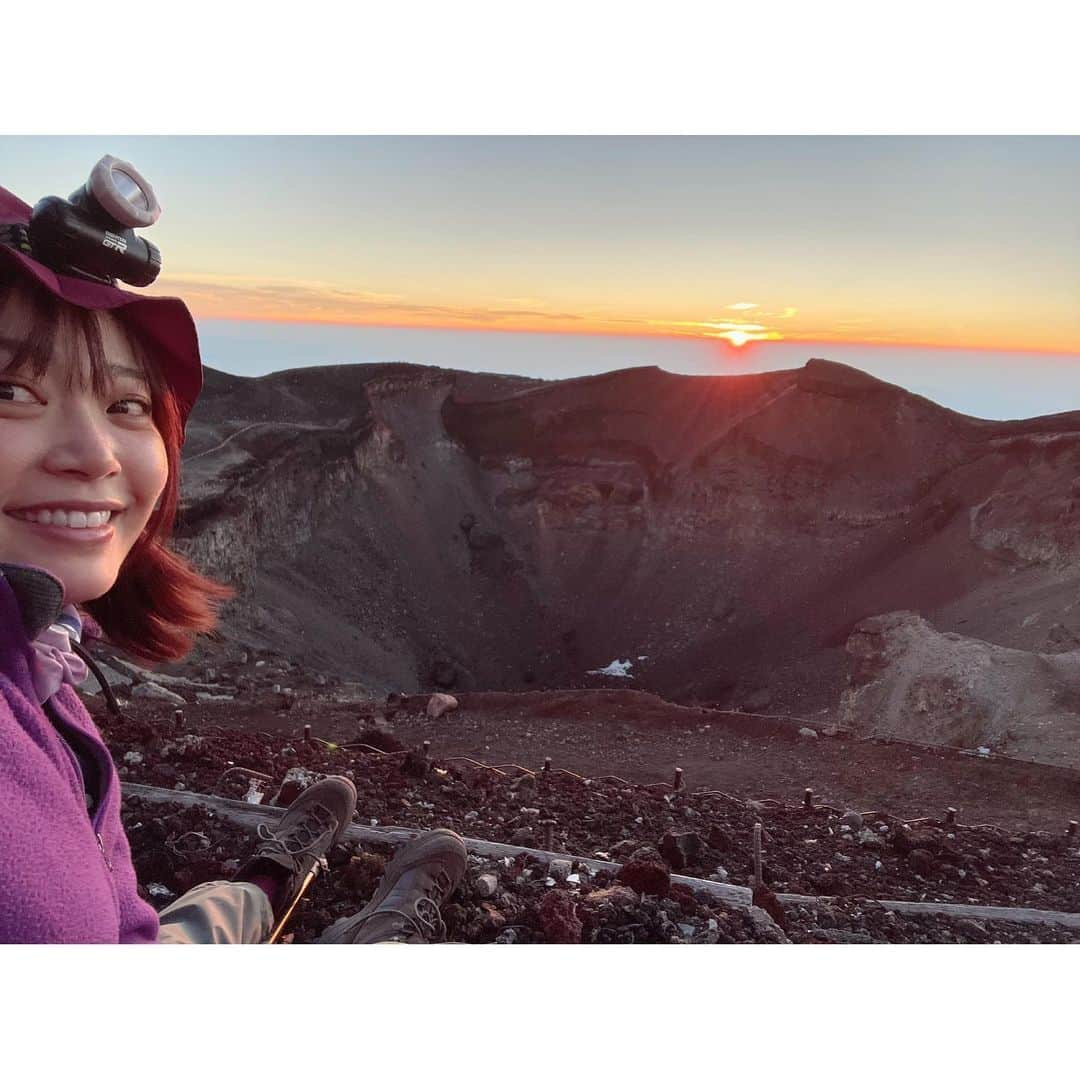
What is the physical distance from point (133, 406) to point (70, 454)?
212 mm

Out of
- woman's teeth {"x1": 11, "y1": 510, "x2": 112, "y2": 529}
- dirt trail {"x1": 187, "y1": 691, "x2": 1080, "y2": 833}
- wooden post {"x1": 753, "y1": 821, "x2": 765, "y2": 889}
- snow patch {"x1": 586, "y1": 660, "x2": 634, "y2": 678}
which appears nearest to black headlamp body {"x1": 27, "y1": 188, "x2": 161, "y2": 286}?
woman's teeth {"x1": 11, "y1": 510, "x2": 112, "y2": 529}

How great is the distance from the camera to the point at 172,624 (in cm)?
260

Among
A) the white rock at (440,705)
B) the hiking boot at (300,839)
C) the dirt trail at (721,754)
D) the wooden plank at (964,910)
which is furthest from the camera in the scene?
the white rock at (440,705)

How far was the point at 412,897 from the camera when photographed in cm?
281

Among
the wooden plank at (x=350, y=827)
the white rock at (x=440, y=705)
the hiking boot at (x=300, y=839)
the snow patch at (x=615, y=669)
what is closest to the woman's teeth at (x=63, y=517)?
the hiking boot at (x=300, y=839)

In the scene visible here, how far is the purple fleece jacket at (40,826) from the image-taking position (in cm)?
169

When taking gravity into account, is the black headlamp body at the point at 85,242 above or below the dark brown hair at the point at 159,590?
above

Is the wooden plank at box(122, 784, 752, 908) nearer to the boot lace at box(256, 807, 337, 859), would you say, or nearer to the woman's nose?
the boot lace at box(256, 807, 337, 859)

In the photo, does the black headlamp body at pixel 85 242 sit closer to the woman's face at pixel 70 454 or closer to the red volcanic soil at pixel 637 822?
the woman's face at pixel 70 454

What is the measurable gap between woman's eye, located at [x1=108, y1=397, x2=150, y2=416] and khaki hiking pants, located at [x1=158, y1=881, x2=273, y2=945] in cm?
138

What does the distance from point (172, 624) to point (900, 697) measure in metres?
5.05

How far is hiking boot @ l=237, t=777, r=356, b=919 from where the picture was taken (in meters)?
2.88

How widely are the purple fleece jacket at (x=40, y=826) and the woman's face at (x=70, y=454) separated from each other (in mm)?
327

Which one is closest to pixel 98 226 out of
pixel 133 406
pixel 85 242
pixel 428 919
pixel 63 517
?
pixel 85 242
